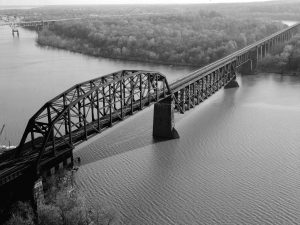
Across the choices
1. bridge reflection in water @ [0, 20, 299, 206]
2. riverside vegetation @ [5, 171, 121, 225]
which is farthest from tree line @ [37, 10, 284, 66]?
riverside vegetation @ [5, 171, 121, 225]

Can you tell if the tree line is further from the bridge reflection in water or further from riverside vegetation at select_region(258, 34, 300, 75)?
the bridge reflection in water

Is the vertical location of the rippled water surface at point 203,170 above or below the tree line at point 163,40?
below

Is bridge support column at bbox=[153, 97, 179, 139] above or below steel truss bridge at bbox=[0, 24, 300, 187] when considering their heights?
below

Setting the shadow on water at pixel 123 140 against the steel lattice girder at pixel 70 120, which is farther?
the shadow on water at pixel 123 140

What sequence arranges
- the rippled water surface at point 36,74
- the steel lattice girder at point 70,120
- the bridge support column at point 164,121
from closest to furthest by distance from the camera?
the steel lattice girder at point 70,120 → the bridge support column at point 164,121 → the rippled water surface at point 36,74

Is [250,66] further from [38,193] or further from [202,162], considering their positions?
[38,193]

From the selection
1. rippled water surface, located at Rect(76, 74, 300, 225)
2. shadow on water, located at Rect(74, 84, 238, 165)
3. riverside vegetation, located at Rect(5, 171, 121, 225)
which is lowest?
rippled water surface, located at Rect(76, 74, 300, 225)

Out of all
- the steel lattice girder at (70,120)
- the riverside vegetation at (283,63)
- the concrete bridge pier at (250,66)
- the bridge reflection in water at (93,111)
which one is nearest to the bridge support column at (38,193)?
the bridge reflection in water at (93,111)

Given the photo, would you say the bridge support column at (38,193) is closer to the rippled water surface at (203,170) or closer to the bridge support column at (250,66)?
the rippled water surface at (203,170)

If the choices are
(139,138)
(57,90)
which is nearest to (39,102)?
(57,90)
